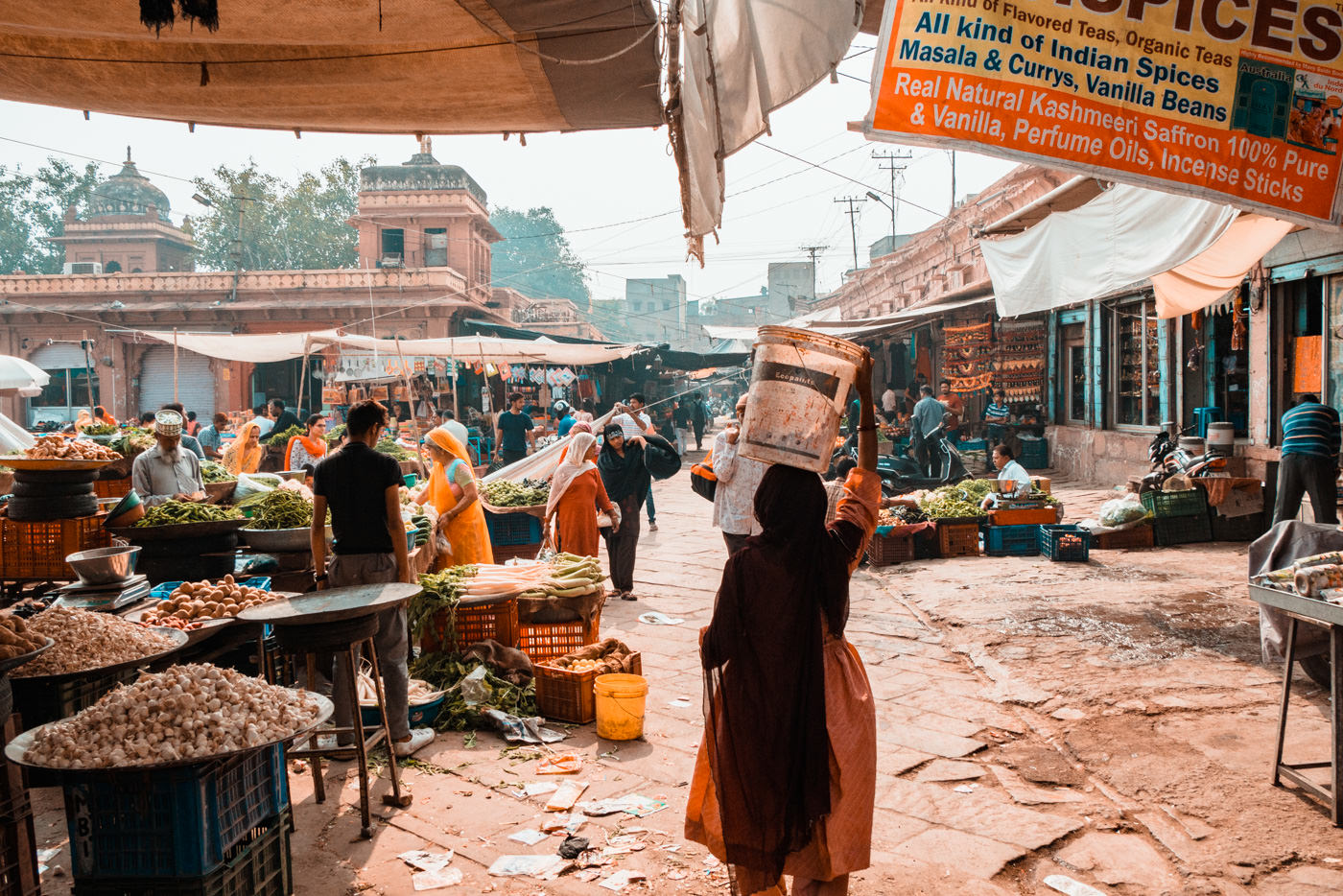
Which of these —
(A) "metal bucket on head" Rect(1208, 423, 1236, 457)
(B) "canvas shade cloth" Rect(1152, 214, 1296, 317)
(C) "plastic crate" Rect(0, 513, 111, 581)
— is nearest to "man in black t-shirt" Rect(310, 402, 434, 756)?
(C) "plastic crate" Rect(0, 513, 111, 581)

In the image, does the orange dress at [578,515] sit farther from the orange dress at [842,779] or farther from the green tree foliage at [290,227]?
the green tree foliage at [290,227]

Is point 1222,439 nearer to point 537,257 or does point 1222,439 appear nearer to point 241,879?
point 241,879

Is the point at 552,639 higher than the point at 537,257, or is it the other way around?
the point at 537,257

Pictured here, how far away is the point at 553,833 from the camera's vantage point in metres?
3.86

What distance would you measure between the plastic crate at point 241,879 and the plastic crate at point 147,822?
0.07ft

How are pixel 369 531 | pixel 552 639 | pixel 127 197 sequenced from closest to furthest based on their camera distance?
1. pixel 369 531
2. pixel 552 639
3. pixel 127 197

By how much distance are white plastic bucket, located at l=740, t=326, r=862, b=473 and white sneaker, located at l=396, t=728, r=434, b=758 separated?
3.09 meters

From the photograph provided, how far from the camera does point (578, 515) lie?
25.4ft

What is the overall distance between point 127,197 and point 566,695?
53704 mm

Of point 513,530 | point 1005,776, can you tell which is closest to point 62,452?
point 513,530

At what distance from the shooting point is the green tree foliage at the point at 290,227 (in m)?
49.5

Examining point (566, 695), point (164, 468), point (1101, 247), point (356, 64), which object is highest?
point (356, 64)

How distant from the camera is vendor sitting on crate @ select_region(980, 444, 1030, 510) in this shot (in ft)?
Result: 33.2

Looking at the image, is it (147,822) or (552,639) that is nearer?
(147,822)
